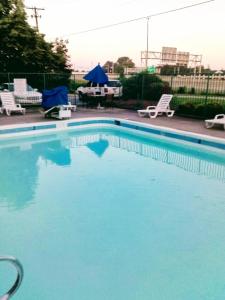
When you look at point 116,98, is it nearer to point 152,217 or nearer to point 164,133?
point 164,133

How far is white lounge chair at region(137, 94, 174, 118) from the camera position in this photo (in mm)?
11183

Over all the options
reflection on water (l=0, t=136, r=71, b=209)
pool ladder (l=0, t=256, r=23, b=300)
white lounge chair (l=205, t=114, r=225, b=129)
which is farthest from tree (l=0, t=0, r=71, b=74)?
pool ladder (l=0, t=256, r=23, b=300)

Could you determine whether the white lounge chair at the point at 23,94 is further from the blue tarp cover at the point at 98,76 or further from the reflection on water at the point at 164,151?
the reflection on water at the point at 164,151

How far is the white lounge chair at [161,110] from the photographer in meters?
11.2

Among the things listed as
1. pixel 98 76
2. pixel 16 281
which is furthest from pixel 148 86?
pixel 16 281

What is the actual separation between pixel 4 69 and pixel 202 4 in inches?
447

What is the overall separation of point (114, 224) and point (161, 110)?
→ 792 centimetres

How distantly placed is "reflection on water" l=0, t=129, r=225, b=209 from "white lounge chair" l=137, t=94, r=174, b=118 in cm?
170

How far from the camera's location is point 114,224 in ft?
13.5

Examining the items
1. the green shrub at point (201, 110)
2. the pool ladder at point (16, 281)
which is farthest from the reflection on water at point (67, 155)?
the pool ladder at point (16, 281)

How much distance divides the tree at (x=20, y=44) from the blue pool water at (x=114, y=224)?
8.09m

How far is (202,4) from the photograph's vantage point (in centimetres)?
1593

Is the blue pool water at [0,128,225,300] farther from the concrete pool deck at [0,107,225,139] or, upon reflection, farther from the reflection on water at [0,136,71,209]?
the concrete pool deck at [0,107,225,139]

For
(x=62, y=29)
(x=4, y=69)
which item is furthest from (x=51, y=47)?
(x=62, y=29)
